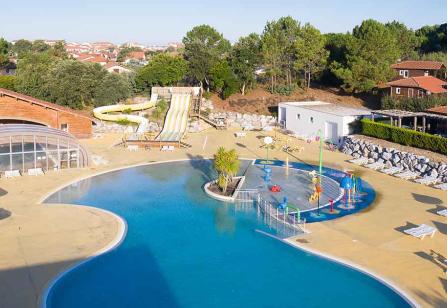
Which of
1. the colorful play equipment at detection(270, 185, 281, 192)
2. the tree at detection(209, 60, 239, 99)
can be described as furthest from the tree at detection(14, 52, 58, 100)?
the colorful play equipment at detection(270, 185, 281, 192)

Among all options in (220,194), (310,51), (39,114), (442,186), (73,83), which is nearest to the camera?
(220,194)

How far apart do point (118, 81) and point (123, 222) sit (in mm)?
29630

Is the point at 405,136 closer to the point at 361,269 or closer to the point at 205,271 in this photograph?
the point at 361,269

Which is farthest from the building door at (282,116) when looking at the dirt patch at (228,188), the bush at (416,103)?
the dirt patch at (228,188)

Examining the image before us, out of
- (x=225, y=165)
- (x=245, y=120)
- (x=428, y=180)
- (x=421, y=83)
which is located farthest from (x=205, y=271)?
(x=421, y=83)

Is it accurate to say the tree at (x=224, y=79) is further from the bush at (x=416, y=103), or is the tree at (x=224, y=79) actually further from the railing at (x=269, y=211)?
the railing at (x=269, y=211)

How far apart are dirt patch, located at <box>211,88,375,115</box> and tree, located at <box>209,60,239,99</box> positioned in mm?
997

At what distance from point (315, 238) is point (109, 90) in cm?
3323

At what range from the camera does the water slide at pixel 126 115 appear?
1625 inches

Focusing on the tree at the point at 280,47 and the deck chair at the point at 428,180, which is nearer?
the deck chair at the point at 428,180

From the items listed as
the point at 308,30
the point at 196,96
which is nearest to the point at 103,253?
the point at 196,96

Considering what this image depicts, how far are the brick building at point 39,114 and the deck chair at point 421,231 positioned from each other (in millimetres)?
27703

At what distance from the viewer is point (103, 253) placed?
691 inches

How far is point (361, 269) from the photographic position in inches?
630
